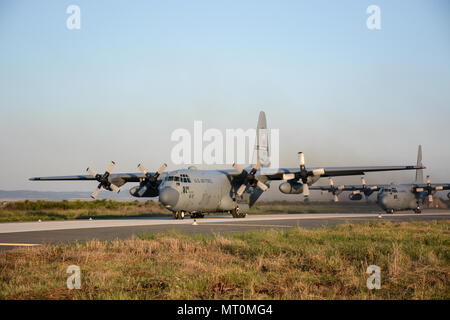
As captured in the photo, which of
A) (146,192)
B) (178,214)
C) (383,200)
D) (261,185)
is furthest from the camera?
(383,200)

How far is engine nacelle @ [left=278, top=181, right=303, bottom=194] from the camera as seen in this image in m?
39.1

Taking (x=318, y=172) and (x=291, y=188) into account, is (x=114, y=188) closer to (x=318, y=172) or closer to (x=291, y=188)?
(x=291, y=188)

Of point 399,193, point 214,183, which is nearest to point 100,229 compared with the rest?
point 214,183

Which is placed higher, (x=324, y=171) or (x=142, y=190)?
(x=324, y=171)

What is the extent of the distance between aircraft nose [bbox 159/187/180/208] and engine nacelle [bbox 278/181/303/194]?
369 inches

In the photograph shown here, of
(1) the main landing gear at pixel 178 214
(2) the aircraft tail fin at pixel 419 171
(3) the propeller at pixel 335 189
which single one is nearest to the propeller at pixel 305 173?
(1) the main landing gear at pixel 178 214

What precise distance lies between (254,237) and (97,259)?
23.5 feet

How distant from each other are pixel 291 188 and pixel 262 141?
8702 mm

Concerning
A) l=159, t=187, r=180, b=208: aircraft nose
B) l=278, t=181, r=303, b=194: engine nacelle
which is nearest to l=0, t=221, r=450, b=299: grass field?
l=159, t=187, r=180, b=208: aircraft nose

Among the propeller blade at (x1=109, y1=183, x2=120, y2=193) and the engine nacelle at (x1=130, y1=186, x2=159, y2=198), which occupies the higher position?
the propeller blade at (x1=109, y1=183, x2=120, y2=193)

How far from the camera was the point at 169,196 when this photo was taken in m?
33.8

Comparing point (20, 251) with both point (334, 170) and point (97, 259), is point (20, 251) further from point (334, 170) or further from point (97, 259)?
point (334, 170)

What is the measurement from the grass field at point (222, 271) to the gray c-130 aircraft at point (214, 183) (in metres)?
18.5

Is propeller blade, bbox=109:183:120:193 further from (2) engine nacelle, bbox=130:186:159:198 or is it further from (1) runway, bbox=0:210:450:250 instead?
(1) runway, bbox=0:210:450:250
